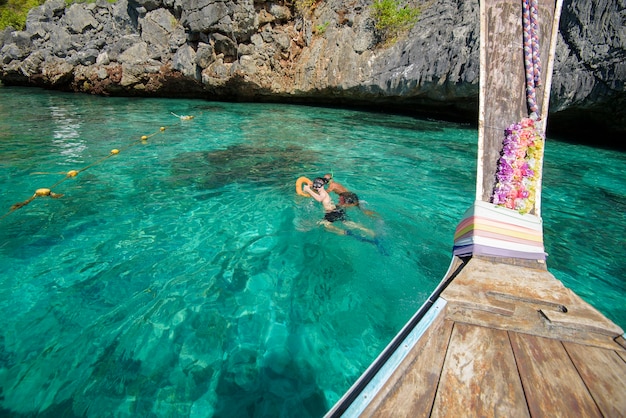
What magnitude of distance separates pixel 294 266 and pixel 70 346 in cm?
270

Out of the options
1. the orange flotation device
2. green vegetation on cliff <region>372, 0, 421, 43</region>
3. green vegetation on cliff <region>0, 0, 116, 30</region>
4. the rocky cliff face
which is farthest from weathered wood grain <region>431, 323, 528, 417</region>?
green vegetation on cliff <region>0, 0, 116, 30</region>

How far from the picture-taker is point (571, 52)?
429 inches

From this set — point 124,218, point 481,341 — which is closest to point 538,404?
point 481,341

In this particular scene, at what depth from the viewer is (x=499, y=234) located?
2.51 metres

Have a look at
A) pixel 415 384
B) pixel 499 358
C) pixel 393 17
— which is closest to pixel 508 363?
pixel 499 358

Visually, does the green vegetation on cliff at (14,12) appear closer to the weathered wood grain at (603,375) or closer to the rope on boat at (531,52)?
the rope on boat at (531,52)

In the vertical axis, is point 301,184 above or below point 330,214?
above

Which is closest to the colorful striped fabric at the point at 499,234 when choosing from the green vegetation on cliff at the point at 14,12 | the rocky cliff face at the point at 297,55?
the rocky cliff face at the point at 297,55

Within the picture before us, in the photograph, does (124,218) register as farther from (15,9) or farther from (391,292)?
(15,9)

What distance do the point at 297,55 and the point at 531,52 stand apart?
19.5 m

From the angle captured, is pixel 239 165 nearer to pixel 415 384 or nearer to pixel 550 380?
pixel 415 384

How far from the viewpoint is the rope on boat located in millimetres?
3016

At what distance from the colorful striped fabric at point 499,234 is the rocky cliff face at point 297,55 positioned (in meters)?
11.7

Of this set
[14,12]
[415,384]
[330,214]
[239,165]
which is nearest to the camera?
[415,384]
